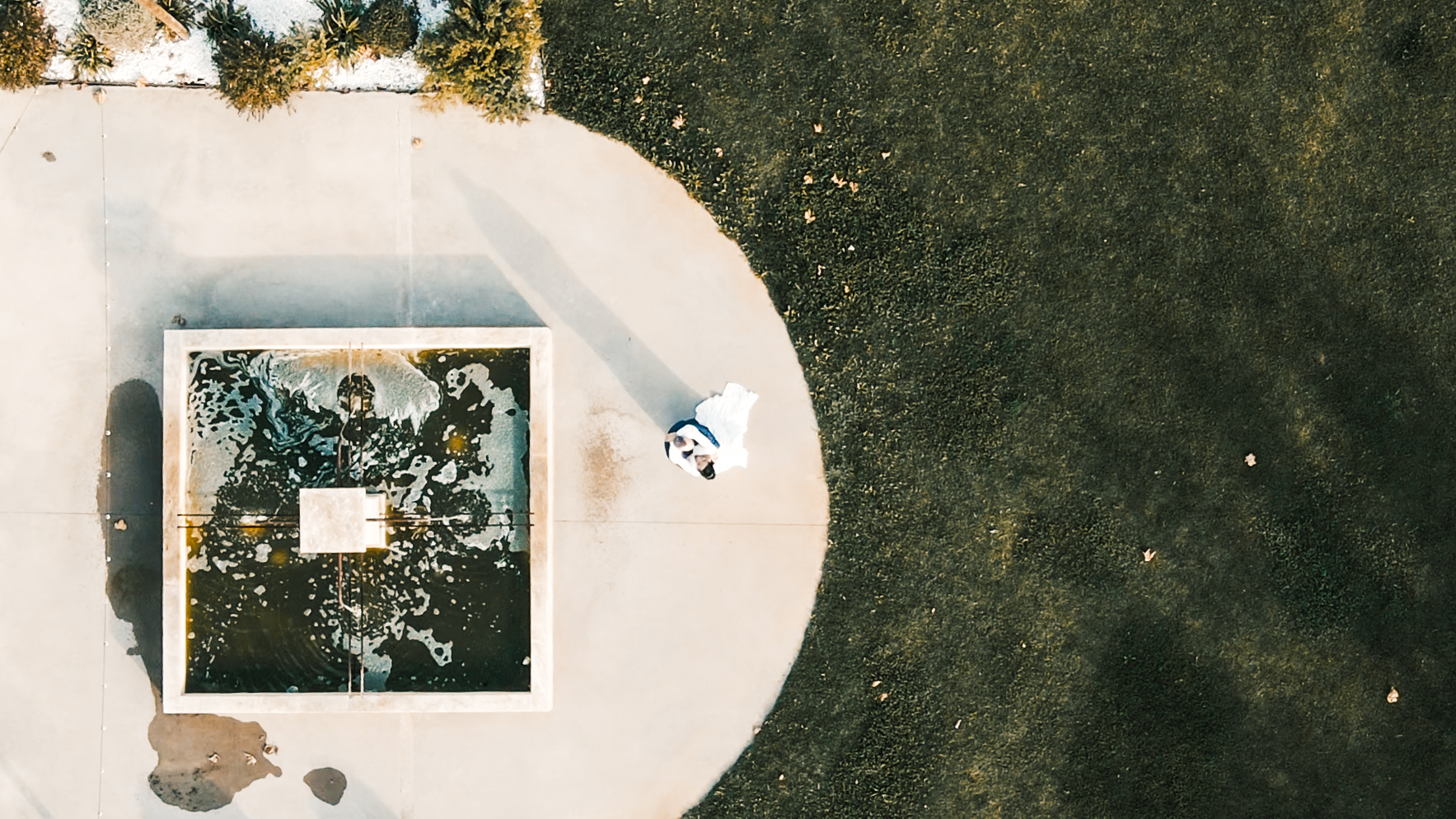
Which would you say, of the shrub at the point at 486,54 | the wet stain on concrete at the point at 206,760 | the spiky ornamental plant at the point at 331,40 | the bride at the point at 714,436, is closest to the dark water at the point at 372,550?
the wet stain on concrete at the point at 206,760

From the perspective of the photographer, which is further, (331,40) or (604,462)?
(604,462)

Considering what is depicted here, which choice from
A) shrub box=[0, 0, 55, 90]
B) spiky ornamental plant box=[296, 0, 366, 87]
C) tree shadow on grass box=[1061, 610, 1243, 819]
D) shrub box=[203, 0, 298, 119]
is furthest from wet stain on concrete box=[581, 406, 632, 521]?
shrub box=[0, 0, 55, 90]

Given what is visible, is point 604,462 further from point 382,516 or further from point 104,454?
point 104,454

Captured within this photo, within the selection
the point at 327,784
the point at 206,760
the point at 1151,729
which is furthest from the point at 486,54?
the point at 1151,729

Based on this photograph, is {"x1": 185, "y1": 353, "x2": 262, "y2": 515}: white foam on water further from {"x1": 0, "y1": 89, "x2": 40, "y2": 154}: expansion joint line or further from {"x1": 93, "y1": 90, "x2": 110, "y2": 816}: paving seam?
{"x1": 0, "y1": 89, "x2": 40, "y2": 154}: expansion joint line

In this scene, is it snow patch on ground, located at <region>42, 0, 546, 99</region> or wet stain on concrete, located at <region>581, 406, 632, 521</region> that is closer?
snow patch on ground, located at <region>42, 0, 546, 99</region>

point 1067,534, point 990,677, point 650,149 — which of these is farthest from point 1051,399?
point 650,149
